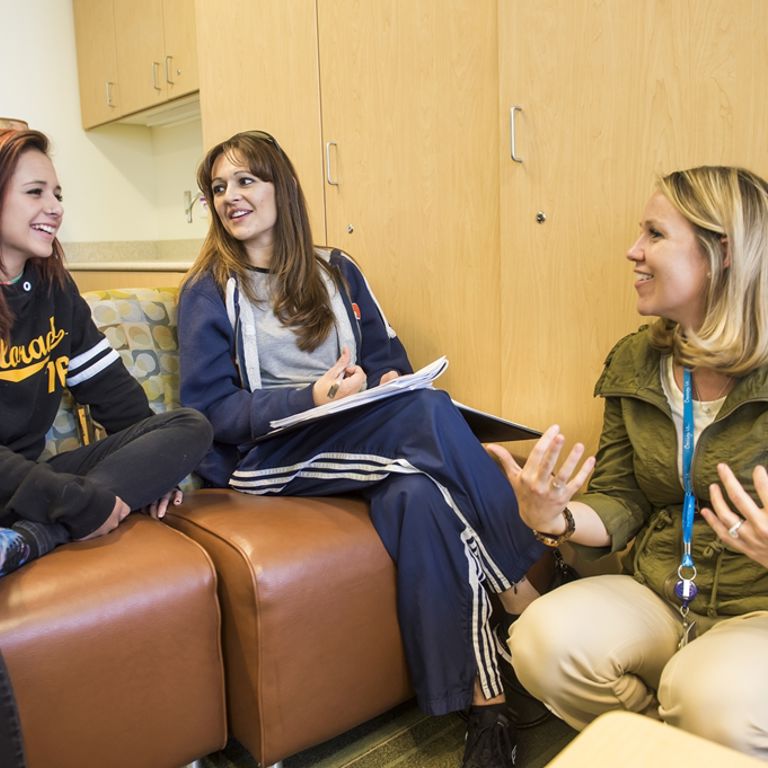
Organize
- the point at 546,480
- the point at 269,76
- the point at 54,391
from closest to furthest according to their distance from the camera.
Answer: the point at 546,480, the point at 54,391, the point at 269,76

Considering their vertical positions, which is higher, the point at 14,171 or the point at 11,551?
the point at 14,171

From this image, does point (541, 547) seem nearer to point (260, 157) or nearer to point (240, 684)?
point (240, 684)

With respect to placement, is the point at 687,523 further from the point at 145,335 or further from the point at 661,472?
Answer: the point at 145,335

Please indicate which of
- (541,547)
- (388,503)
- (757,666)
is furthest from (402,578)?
(757,666)

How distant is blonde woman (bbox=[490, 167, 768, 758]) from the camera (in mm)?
1156

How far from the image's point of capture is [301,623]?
50.6 inches

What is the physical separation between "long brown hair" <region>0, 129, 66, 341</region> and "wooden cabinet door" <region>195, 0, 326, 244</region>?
98 cm

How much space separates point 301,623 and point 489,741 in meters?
0.38

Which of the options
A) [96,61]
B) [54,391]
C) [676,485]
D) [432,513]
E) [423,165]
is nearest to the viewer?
[676,485]

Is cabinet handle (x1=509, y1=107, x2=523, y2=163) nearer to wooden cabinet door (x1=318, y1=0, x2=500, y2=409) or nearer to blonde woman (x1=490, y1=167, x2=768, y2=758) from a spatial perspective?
wooden cabinet door (x1=318, y1=0, x2=500, y2=409)

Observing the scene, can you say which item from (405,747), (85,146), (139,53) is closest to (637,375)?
(405,747)

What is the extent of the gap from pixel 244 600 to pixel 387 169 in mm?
1301

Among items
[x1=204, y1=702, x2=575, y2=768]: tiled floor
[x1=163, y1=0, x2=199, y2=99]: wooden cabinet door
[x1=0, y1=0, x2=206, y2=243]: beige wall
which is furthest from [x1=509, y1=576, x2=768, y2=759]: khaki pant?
[x1=0, y1=0, x2=206, y2=243]: beige wall

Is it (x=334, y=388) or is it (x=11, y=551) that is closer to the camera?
(x=11, y=551)
